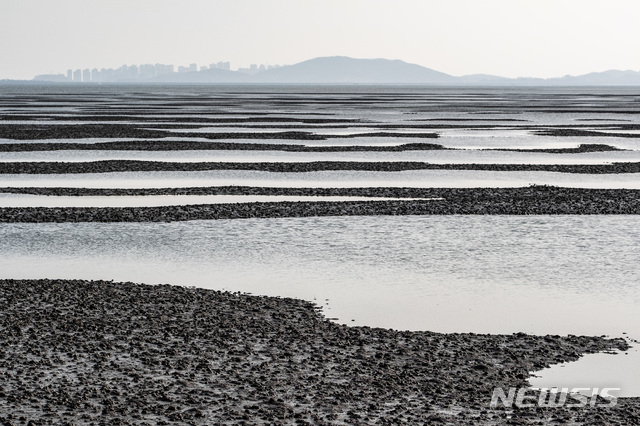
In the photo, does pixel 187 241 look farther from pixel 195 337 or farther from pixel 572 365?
pixel 572 365

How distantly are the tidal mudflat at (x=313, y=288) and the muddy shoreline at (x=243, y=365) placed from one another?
32 mm

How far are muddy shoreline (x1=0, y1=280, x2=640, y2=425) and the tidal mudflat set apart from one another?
3 cm

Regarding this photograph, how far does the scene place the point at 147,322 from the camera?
11.5 meters

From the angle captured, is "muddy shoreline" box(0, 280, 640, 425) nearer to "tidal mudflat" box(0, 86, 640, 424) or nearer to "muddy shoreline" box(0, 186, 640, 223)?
"tidal mudflat" box(0, 86, 640, 424)

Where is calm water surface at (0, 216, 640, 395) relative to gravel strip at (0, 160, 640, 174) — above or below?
above

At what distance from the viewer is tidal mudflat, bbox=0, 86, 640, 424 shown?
8867 mm

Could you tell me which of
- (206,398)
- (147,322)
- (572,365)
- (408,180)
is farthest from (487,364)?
(408,180)

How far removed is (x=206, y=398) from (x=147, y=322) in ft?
9.63

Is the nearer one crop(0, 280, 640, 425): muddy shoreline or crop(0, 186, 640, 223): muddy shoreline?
crop(0, 280, 640, 425): muddy shoreline

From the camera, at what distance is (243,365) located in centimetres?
977

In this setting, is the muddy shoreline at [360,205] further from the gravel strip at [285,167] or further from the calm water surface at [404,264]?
the gravel strip at [285,167]

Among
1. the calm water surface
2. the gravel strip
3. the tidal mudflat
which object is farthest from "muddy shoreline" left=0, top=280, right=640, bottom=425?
the gravel strip

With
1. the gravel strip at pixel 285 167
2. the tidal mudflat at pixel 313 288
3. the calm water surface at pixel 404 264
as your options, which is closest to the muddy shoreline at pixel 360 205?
the tidal mudflat at pixel 313 288

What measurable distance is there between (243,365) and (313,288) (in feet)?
12.2
